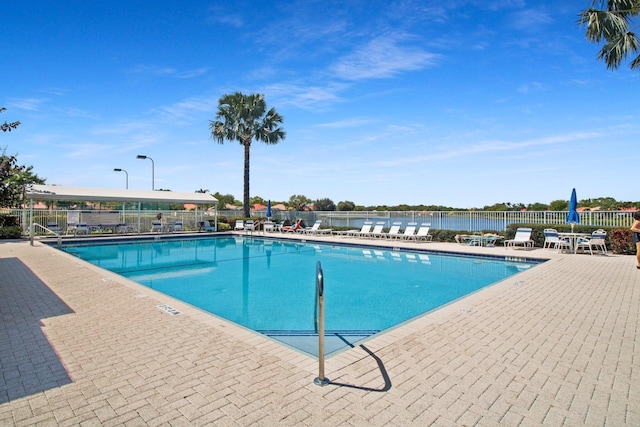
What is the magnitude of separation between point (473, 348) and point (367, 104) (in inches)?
554

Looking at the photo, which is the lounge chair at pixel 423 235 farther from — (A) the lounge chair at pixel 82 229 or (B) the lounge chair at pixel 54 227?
(B) the lounge chair at pixel 54 227

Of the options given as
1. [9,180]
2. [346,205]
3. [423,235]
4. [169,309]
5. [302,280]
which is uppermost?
[346,205]

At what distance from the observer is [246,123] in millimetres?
24141

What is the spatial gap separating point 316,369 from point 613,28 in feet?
45.1

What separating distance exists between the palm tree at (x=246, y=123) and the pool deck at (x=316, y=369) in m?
19.8

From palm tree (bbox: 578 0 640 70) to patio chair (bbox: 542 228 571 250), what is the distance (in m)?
5.82

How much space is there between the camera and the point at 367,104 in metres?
16.1

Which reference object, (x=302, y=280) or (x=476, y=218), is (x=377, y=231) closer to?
(x=476, y=218)

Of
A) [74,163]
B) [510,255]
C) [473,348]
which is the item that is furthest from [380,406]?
[74,163]

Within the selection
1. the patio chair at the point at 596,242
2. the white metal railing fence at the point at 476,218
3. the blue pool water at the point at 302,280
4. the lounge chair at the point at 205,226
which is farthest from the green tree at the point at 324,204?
the patio chair at the point at 596,242

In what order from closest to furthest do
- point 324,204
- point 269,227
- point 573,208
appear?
point 573,208 < point 269,227 < point 324,204

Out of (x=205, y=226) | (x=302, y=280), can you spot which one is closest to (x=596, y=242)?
(x=302, y=280)

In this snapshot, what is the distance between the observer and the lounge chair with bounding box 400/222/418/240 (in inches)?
656

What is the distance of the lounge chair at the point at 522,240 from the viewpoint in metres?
13.5
